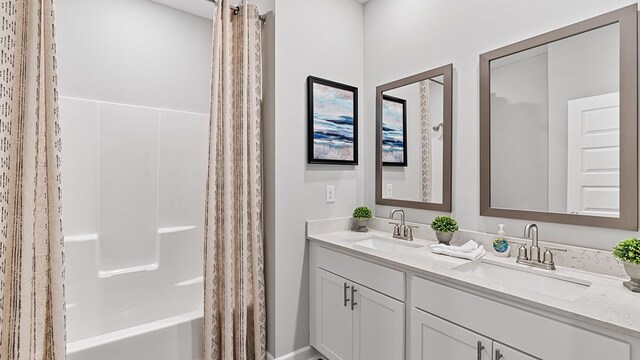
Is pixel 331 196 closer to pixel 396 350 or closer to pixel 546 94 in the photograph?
pixel 396 350

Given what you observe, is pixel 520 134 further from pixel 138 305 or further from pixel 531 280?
pixel 138 305

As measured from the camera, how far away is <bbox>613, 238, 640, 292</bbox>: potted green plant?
1.06 metres

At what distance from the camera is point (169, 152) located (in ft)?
7.20

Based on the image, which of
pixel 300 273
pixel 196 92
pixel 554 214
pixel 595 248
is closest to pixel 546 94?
pixel 554 214

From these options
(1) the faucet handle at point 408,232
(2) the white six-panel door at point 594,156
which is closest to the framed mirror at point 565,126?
(2) the white six-panel door at point 594,156

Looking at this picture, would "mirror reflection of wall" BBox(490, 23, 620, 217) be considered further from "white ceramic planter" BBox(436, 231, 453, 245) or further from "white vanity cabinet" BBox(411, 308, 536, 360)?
"white vanity cabinet" BBox(411, 308, 536, 360)

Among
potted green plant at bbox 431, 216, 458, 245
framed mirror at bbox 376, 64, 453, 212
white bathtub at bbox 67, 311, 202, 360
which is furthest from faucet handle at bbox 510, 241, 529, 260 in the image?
white bathtub at bbox 67, 311, 202, 360

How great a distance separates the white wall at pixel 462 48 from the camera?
1.40m

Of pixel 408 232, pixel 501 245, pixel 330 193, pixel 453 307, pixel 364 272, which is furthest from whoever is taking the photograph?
pixel 330 193

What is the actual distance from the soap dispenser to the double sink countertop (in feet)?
0.10

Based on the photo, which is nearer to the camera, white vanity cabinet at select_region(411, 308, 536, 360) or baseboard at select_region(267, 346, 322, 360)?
white vanity cabinet at select_region(411, 308, 536, 360)

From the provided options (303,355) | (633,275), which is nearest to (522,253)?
(633,275)

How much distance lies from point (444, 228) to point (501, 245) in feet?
0.96

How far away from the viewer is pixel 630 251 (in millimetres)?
1066
